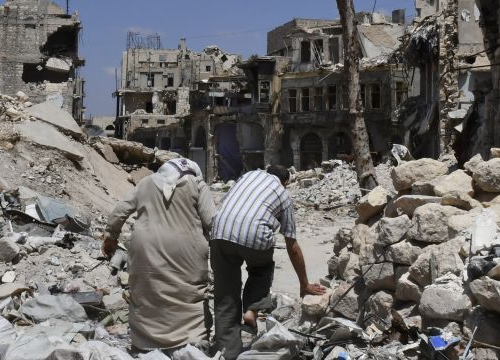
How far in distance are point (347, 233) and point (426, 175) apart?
3.71 ft

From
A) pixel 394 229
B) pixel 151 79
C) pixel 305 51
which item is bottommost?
pixel 394 229

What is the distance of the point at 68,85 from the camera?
3747 centimetres

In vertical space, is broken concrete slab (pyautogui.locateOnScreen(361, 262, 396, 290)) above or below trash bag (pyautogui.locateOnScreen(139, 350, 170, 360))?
above

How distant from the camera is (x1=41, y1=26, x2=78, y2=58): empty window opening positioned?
1551 inches

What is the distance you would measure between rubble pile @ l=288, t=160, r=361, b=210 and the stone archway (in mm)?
6827

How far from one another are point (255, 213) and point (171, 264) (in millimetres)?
681

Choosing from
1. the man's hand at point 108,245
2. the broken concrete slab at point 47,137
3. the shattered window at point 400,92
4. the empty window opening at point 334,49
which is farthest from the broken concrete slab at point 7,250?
the empty window opening at point 334,49

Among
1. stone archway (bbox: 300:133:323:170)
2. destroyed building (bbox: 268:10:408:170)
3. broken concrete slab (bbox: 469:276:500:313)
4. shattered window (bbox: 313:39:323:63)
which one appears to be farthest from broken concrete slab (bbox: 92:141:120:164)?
shattered window (bbox: 313:39:323:63)

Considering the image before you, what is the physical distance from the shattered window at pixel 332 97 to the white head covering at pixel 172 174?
118 ft

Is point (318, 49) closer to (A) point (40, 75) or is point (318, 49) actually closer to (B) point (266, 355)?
(A) point (40, 75)

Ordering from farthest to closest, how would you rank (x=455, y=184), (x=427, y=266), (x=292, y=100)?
(x=292, y=100), (x=455, y=184), (x=427, y=266)

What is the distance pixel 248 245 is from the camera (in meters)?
4.13

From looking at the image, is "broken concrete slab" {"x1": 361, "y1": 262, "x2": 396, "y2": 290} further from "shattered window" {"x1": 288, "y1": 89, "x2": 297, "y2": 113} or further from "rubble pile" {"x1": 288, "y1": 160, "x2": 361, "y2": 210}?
"shattered window" {"x1": 288, "y1": 89, "x2": 297, "y2": 113}

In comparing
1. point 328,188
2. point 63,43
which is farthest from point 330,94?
point 63,43
